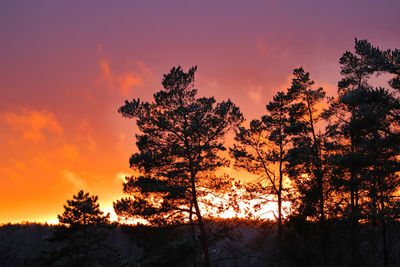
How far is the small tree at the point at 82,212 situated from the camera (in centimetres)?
2377

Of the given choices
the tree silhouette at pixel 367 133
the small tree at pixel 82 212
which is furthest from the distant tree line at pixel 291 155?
the small tree at pixel 82 212

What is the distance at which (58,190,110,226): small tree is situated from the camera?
78.0ft

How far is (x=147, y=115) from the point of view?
15086 millimetres

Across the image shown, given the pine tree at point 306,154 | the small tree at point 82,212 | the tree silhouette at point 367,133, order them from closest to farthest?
the tree silhouette at point 367,133 → the pine tree at point 306,154 → the small tree at point 82,212

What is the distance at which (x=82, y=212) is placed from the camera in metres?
24.1

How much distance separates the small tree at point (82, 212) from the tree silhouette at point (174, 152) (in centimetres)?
1078

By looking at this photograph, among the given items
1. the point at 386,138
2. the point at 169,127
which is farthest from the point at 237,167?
the point at 386,138

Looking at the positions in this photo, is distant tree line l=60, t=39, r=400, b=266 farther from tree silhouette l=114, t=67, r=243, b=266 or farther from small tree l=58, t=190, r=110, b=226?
small tree l=58, t=190, r=110, b=226

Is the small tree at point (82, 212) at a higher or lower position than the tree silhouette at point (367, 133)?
lower

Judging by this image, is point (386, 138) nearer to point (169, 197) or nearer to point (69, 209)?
point (169, 197)

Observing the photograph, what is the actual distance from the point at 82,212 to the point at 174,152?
14057 mm

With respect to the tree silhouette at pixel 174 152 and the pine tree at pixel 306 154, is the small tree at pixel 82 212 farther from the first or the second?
the pine tree at pixel 306 154

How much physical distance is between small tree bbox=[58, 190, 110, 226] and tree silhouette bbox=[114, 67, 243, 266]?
10.8 meters

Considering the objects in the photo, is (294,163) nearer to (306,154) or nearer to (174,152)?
(306,154)
